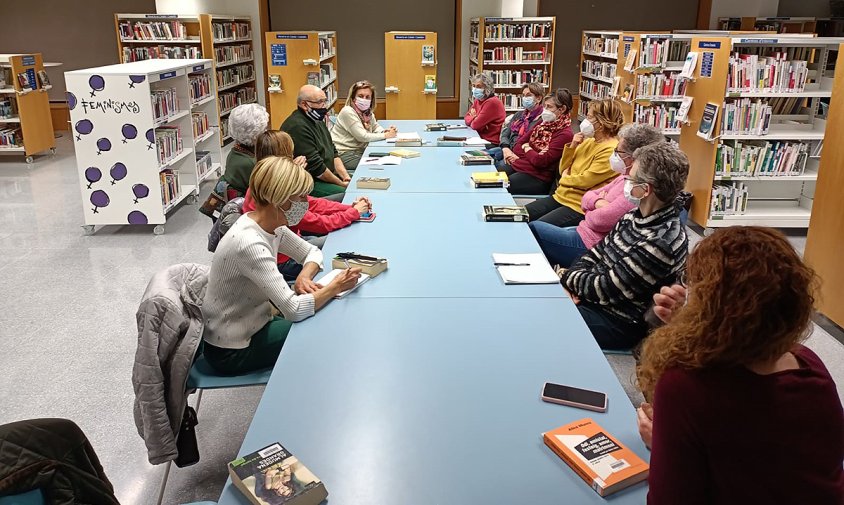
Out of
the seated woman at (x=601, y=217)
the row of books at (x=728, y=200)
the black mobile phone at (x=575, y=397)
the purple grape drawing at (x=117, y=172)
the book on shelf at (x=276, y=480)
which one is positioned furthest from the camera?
the row of books at (x=728, y=200)

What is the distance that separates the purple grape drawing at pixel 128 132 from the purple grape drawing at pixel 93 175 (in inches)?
14.9

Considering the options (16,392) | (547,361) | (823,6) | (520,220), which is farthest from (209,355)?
(823,6)

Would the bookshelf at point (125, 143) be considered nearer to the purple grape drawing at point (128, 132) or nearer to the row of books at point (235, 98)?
the purple grape drawing at point (128, 132)

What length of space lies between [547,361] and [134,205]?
16.3 feet

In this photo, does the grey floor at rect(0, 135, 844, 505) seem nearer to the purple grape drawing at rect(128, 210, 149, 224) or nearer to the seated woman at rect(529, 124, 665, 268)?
the purple grape drawing at rect(128, 210, 149, 224)

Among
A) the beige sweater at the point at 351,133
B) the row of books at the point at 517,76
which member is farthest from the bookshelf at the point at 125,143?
the row of books at the point at 517,76

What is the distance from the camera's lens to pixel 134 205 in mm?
5969

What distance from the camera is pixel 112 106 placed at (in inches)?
A: 222

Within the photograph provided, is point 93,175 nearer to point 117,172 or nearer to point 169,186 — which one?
point 117,172

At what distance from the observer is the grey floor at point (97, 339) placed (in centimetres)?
296

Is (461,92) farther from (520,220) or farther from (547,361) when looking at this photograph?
(547,361)

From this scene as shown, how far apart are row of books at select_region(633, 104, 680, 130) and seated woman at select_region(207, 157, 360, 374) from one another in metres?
6.26

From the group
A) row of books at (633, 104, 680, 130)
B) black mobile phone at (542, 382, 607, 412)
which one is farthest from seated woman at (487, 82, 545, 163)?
black mobile phone at (542, 382, 607, 412)

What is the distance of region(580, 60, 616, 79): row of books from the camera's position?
414 inches
